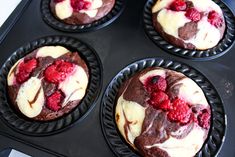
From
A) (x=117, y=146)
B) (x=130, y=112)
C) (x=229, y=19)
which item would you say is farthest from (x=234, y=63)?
(x=117, y=146)

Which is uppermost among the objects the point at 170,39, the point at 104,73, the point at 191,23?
the point at 191,23

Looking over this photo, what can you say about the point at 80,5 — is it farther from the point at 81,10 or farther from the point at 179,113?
the point at 179,113

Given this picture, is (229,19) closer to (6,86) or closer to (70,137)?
(70,137)

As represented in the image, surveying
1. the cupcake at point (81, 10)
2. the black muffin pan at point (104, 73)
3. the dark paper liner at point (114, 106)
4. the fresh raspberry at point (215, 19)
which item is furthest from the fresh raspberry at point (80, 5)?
the fresh raspberry at point (215, 19)

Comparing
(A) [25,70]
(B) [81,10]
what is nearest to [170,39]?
(B) [81,10]

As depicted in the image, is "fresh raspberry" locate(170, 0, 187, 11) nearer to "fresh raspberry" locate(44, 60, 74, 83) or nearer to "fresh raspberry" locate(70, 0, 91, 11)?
"fresh raspberry" locate(70, 0, 91, 11)

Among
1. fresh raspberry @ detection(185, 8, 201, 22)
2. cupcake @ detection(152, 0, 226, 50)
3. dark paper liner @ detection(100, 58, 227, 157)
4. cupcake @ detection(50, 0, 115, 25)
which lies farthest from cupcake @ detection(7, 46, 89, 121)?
fresh raspberry @ detection(185, 8, 201, 22)
